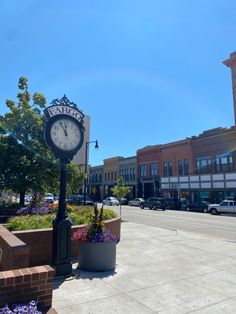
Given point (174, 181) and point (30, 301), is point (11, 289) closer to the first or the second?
point (30, 301)

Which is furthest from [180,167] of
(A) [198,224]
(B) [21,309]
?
(B) [21,309]

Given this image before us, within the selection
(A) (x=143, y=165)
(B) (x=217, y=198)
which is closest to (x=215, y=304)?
(B) (x=217, y=198)

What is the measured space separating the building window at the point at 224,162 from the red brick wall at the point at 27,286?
140ft

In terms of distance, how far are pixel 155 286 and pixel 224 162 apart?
40752 millimetres

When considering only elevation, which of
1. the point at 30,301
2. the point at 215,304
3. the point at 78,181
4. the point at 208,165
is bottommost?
the point at 215,304

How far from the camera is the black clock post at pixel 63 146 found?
21.5 feet

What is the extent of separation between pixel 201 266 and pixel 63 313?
4499 mm

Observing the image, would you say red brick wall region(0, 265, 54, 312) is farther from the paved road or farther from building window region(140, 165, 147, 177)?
building window region(140, 165, 147, 177)

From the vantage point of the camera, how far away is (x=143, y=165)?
6066cm

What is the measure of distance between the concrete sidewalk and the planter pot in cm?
22

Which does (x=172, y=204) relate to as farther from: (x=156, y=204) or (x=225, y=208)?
(x=225, y=208)

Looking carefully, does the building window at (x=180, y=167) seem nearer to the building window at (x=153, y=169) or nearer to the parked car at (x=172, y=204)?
the building window at (x=153, y=169)

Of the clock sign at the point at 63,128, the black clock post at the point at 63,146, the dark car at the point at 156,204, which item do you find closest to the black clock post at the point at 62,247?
the black clock post at the point at 63,146

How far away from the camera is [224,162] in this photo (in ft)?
143
